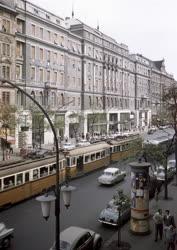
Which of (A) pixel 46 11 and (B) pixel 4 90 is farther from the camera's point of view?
(A) pixel 46 11

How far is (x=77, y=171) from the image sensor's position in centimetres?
3347

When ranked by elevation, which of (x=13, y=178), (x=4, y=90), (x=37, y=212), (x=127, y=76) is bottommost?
(x=37, y=212)

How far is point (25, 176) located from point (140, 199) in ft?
29.8

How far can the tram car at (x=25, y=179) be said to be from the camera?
22641mm

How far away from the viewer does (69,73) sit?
67.1 meters

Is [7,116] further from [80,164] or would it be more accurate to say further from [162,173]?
[162,173]

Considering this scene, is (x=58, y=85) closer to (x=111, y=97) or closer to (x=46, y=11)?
(x=46, y=11)

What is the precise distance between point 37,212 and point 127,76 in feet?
259

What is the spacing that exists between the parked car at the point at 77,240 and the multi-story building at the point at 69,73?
2198 centimetres

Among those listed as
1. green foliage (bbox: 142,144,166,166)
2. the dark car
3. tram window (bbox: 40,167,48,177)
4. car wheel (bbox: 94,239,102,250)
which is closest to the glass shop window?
tram window (bbox: 40,167,48,177)

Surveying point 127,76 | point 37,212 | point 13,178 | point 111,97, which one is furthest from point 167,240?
point 127,76

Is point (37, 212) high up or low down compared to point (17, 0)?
down

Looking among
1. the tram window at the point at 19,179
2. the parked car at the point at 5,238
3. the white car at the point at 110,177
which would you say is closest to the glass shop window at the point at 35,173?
the tram window at the point at 19,179

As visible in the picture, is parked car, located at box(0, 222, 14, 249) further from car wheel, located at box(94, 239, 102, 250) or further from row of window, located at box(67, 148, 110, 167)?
row of window, located at box(67, 148, 110, 167)
